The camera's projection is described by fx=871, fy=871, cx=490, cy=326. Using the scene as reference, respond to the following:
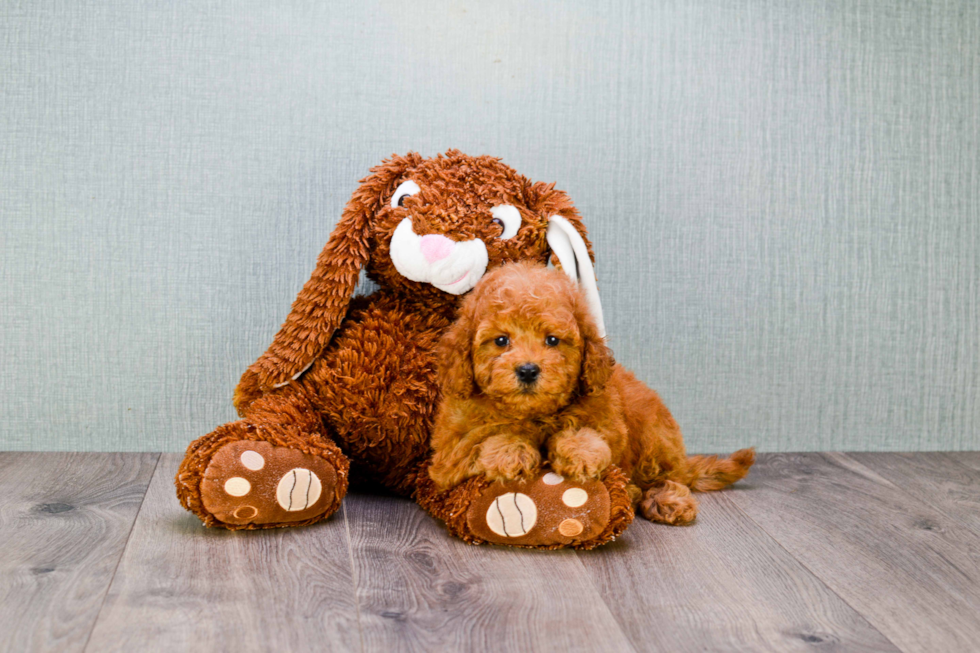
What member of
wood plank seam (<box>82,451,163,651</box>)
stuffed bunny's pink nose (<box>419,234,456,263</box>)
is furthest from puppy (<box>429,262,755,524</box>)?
wood plank seam (<box>82,451,163,651</box>)

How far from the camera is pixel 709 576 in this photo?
3.87 ft

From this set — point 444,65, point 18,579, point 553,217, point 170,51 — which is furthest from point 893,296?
point 18,579

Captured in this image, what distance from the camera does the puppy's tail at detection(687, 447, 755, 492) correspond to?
159 cm

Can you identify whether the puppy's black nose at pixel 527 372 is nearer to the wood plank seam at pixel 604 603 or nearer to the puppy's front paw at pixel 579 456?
the puppy's front paw at pixel 579 456

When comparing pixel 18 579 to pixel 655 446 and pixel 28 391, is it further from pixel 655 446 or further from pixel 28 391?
pixel 655 446

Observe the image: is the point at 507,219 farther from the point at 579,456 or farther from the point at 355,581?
the point at 355,581

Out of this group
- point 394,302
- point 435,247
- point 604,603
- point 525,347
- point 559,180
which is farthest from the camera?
point 559,180

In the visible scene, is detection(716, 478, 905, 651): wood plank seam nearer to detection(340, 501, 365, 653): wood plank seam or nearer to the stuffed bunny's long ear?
the stuffed bunny's long ear

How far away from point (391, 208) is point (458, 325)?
0.29 m

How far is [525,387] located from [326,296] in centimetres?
42

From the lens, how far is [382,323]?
144cm

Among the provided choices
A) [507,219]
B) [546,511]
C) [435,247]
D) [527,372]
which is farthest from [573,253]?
[546,511]

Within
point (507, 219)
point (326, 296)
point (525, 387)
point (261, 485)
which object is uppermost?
point (507, 219)

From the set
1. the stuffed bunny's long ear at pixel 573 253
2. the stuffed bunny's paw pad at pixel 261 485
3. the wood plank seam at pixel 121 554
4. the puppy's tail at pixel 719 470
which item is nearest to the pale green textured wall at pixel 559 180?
the wood plank seam at pixel 121 554
